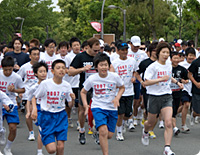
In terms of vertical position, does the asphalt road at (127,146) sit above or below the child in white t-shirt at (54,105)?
below

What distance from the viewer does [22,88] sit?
8016mm

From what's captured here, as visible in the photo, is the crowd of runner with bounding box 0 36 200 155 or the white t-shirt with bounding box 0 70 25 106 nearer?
the crowd of runner with bounding box 0 36 200 155

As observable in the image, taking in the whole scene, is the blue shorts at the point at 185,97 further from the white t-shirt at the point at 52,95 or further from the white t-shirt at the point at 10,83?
the white t-shirt at the point at 52,95

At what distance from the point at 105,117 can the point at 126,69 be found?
2175 millimetres

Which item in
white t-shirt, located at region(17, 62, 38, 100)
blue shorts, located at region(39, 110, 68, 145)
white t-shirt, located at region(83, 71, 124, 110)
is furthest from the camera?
white t-shirt, located at region(17, 62, 38, 100)

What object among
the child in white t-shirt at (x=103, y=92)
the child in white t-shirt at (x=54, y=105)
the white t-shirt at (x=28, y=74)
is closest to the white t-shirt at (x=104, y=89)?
the child in white t-shirt at (x=103, y=92)

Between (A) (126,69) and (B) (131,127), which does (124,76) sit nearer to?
(A) (126,69)

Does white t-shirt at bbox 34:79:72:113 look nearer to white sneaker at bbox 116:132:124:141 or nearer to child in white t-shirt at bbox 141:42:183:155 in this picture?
child in white t-shirt at bbox 141:42:183:155

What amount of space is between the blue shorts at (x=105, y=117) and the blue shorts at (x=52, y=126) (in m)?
0.62

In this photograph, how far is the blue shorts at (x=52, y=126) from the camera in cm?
630

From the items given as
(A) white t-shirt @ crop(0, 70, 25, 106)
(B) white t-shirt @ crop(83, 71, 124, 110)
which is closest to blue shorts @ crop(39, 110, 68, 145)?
(B) white t-shirt @ crop(83, 71, 124, 110)

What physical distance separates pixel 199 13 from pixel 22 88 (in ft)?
59.9

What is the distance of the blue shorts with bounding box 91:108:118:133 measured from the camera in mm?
6851

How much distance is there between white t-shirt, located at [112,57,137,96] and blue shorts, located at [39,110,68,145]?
2.66 m
